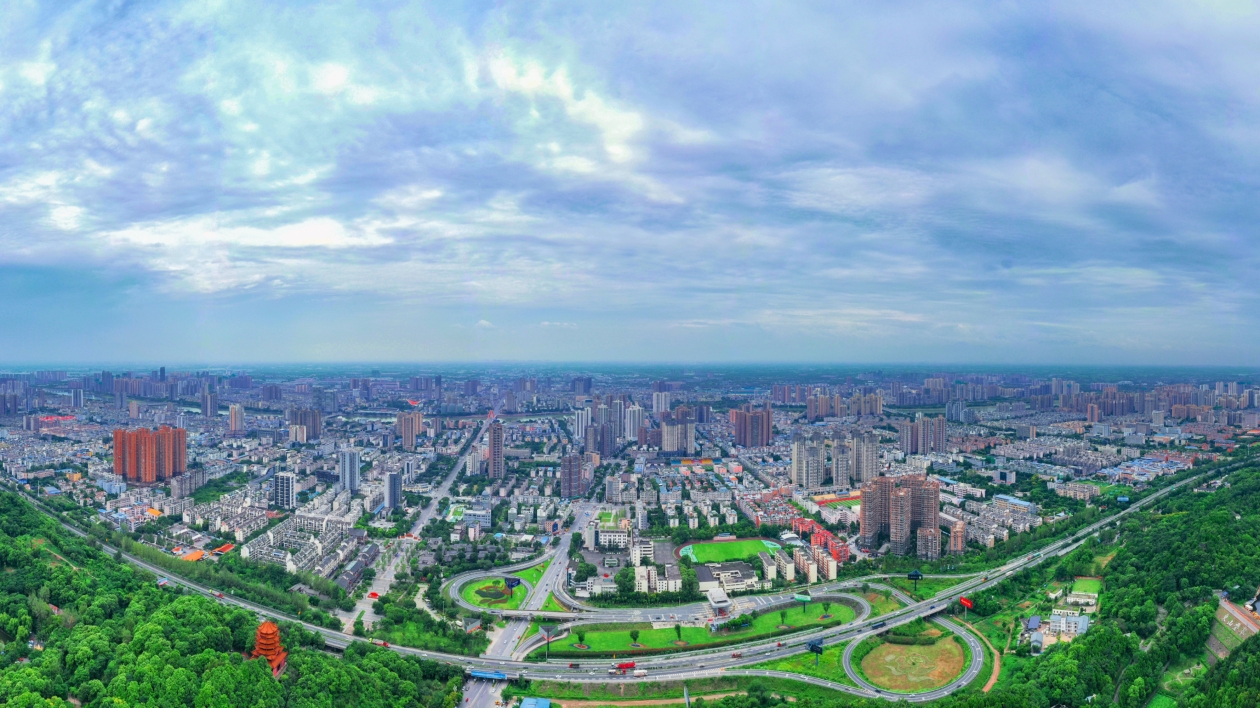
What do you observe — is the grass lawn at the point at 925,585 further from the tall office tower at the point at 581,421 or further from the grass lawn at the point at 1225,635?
the tall office tower at the point at 581,421

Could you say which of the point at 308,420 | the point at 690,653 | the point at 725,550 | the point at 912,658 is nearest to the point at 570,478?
the point at 725,550

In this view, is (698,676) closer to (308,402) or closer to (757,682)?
(757,682)

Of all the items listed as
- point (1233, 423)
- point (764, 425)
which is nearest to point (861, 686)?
point (764, 425)

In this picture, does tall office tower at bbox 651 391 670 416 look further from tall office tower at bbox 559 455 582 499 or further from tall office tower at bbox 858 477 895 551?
tall office tower at bbox 858 477 895 551

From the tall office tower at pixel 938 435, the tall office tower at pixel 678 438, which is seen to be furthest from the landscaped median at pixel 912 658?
the tall office tower at pixel 938 435

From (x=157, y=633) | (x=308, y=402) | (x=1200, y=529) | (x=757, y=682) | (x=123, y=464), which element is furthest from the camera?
(x=308, y=402)

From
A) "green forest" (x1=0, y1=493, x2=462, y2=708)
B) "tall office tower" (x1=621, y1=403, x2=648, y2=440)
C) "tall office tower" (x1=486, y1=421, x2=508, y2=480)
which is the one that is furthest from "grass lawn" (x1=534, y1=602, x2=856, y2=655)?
"tall office tower" (x1=621, y1=403, x2=648, y2=440)

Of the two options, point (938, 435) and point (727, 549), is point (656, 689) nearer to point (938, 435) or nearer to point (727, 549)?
point (727, 549)
